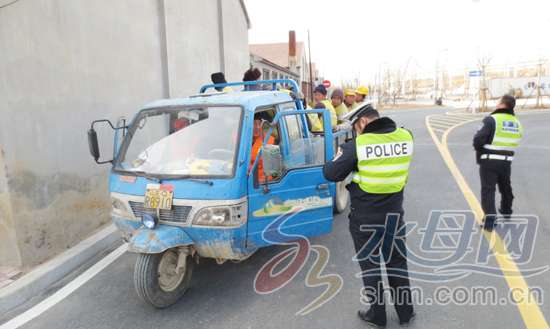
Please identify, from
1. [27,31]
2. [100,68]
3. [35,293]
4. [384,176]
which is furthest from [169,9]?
[384,176]

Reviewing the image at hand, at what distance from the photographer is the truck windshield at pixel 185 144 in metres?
4.06

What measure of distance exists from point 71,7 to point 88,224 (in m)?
3.02

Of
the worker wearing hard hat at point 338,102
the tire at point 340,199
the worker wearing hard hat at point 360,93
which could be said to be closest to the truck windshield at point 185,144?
the tire at point 340,199

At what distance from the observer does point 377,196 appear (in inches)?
134

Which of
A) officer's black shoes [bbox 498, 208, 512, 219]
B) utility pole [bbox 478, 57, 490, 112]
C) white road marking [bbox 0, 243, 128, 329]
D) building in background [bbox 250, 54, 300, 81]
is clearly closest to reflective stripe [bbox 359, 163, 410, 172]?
white road marking [bbox 0, 243, 128, 329]

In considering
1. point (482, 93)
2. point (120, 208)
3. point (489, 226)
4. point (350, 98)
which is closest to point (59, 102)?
point (120, 208)

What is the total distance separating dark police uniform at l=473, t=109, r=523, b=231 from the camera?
5383mm

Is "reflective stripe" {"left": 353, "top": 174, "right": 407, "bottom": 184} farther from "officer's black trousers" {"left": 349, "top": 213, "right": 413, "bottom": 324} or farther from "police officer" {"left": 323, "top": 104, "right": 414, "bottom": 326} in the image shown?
"officer's black trousers" {"left": 349, "top": 213, "right": 413, "bottom": 324}

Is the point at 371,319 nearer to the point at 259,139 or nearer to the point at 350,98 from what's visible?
the point at 259,139

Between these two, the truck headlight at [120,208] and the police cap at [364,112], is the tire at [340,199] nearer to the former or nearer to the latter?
the police cap at [364,112]

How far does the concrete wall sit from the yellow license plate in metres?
1.83

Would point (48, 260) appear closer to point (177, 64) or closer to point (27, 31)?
point (27, 31)

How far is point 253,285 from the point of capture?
4316 millimetres

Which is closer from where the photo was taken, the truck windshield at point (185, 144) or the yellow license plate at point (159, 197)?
the yellow license plate at point (159, 197)
